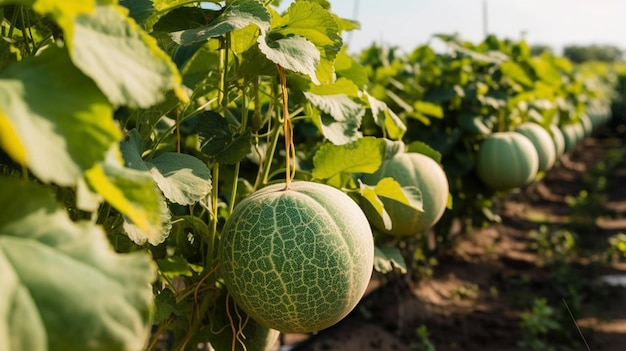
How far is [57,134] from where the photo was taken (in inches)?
26.8

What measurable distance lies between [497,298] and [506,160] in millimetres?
1511

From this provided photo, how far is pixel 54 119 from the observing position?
69cm

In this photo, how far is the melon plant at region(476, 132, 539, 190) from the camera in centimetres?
417

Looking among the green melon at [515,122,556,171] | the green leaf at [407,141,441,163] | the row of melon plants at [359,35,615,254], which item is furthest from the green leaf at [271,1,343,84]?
the green melon at [515,122,556,171]

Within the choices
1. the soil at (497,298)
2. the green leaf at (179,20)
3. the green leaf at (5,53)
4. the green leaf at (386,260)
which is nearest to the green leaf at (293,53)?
the green leaf at (179,20)

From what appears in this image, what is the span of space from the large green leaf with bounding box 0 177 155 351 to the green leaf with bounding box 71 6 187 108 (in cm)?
17

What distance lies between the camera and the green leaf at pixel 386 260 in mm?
1990

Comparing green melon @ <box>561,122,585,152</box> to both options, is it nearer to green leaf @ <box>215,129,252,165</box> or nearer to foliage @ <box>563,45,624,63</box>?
green leaf @ <box>215,129,252,165</box>

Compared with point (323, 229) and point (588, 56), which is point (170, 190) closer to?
point (323, 229)

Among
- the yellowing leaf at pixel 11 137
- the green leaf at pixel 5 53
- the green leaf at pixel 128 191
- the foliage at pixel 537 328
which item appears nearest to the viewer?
the yellowing leaf at pixel 11 137

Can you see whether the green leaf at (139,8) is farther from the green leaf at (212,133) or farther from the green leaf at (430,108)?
the green leaf at (430,108)

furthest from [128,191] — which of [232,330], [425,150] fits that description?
[425,150]

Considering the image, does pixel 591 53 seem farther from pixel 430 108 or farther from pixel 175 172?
Answer: pixel 175 172

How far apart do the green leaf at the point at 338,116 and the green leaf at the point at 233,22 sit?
1.34 ft
